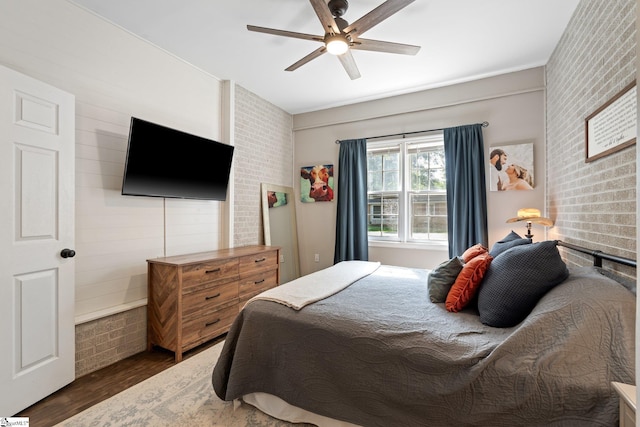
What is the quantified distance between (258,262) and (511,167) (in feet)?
10.1

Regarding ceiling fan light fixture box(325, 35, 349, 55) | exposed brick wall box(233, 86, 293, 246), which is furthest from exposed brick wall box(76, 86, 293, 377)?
ceiling fan light fixture box(325, 35, 349, 55)

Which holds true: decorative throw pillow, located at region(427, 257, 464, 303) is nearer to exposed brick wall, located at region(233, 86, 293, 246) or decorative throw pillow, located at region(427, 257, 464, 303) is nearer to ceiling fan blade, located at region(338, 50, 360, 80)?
ceiling fan blade, located at region(338, 50, 360, 80)

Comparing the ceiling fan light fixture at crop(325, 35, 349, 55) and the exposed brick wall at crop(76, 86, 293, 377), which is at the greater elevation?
the ceiling fan light fixture at crop(325, 35, 349, 55)

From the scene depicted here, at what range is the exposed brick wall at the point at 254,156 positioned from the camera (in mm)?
3766

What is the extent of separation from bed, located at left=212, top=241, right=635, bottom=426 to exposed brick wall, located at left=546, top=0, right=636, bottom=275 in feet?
1.03

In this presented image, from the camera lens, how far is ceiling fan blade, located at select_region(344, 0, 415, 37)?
1.76m

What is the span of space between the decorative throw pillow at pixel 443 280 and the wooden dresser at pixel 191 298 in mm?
1881

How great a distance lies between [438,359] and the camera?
4.24 feet

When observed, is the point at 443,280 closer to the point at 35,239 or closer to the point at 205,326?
the point at 205,326

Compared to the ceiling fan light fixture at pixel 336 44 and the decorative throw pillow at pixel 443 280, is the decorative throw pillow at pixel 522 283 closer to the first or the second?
the decorative throw pillow at pixel 443 280

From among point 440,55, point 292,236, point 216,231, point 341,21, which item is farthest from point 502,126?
point 216,231

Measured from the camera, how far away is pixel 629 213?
59.4 inches

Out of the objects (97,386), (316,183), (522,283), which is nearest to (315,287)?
(522,283)

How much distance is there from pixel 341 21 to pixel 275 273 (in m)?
2.65
